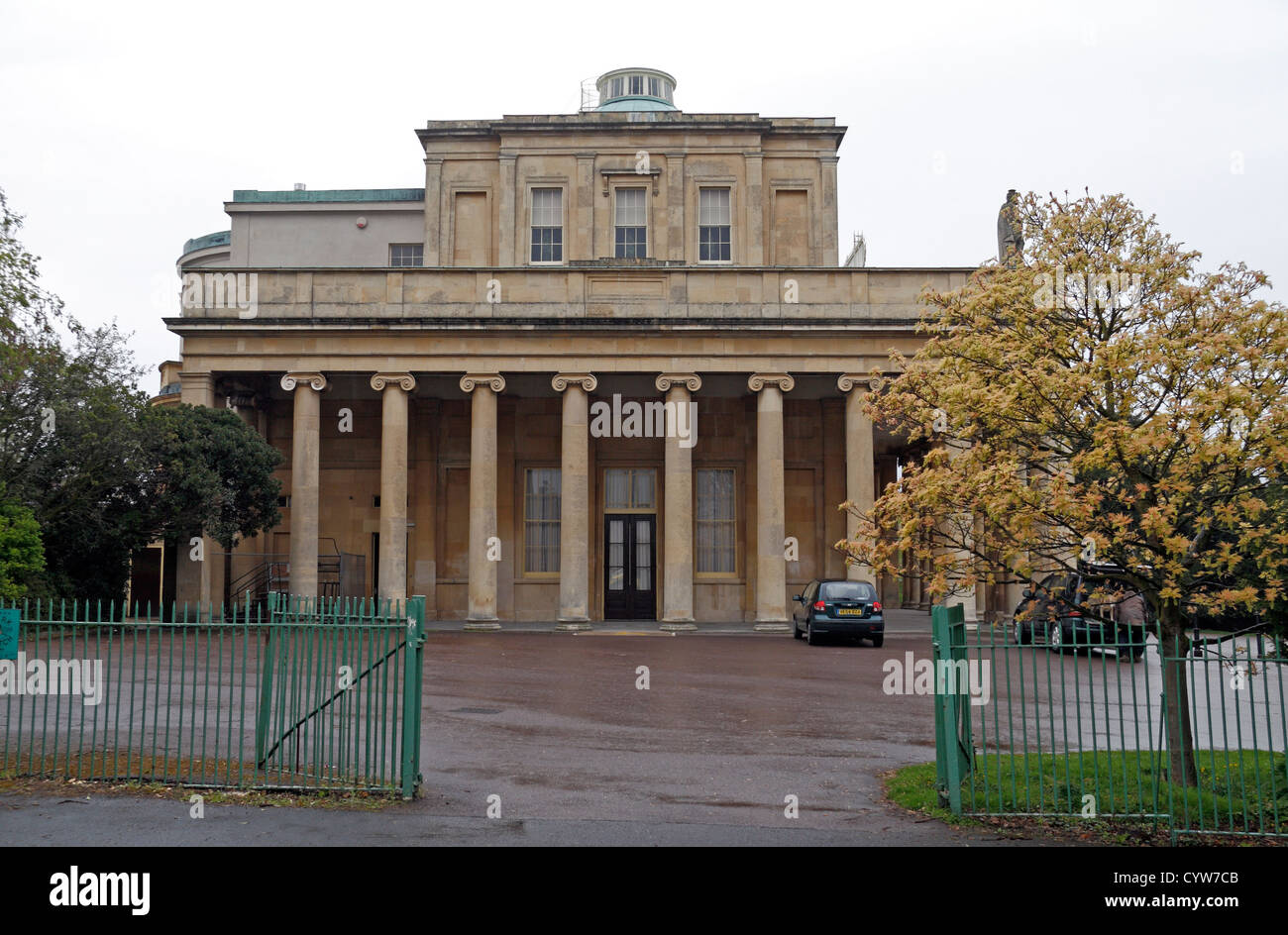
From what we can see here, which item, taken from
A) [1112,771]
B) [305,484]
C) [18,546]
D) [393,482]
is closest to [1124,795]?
[1112,771]

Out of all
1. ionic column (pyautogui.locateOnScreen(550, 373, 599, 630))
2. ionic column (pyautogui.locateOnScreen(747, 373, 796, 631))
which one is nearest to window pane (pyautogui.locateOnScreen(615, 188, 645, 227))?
ionic column (pyautogui.locateOnScreen(550, 373, 599, 630))

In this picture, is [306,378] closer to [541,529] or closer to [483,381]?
[483,381]

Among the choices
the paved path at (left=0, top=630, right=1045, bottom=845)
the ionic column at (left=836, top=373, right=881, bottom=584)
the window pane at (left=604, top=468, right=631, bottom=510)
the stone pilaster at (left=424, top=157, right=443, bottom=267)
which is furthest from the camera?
the stone pilaster at (left=424, top=157, right=443, bottom=267)

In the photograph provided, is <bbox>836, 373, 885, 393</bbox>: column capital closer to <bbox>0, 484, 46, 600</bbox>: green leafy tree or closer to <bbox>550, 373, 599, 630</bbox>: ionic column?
<bbox>550, 373, 599, 630</bbox>: ionic column

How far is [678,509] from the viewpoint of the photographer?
2931 cm

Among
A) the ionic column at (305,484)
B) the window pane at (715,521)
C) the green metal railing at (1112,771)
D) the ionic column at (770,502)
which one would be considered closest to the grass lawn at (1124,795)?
the green metal railing at (1112,771)

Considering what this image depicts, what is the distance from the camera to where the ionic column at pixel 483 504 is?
2908cm

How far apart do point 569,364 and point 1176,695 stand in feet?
72.7

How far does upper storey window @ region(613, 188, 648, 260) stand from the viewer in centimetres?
3522

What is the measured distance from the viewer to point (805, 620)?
26422 mm

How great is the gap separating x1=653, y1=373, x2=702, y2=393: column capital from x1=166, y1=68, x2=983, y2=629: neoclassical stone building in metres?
0.08

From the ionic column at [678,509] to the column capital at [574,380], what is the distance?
1.85 m

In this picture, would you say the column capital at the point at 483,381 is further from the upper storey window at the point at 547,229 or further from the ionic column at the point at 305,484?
the upper storey window at the point at 547,229

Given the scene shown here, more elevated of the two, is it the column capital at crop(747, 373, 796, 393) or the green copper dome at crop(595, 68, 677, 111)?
the green copper dome at crop(595, 68, 677, 111)
